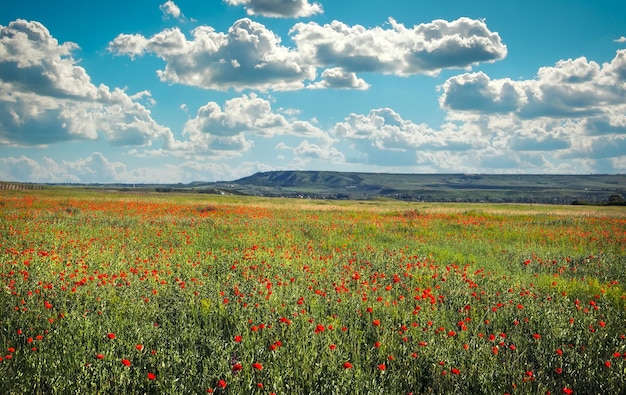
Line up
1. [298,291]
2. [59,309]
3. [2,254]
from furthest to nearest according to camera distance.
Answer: [2,254] < [298,291] < [59,309]

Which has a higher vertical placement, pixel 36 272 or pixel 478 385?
pixel 36 272

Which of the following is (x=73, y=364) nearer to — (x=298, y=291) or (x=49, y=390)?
(x=49, y=390)

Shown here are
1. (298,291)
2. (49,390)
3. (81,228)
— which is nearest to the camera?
(49,390)

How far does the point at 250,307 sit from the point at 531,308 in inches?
219

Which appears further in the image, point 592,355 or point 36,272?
point 36,272

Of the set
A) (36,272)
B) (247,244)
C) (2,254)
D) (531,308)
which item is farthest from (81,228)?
(531,308)

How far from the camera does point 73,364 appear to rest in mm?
5457

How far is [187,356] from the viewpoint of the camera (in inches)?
226

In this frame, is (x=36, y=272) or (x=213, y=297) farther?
(x=36, y=272)

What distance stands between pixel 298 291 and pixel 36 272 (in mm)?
6144

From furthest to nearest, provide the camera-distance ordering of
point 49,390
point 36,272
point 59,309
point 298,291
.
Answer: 1. point 36,272
2. point 298,291
3. point 59,309
4. point 49,390

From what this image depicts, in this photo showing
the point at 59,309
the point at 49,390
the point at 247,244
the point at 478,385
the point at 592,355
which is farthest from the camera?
the point at 247,244

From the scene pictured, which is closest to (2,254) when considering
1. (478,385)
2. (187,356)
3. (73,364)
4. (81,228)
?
(81,228)

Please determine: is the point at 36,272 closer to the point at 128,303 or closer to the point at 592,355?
the point at 128,303
